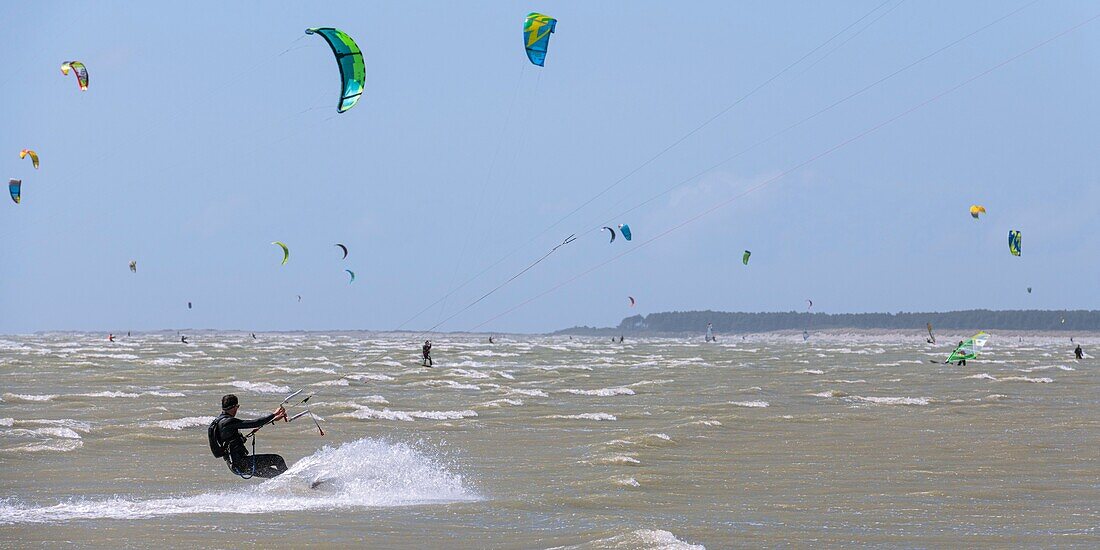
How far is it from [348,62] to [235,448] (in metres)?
5.92

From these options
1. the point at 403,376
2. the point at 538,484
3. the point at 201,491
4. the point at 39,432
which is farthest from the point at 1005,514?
the point at 403,376

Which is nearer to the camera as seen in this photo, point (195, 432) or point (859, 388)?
point (195, 432)

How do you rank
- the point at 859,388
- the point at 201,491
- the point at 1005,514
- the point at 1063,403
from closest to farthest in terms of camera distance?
1. the point at 1005,514
2. the point at 201,491
3. the point at 1063,403
4. the point at 859,388

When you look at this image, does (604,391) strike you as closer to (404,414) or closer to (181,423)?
(404,414)

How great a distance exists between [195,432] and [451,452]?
4.00 m

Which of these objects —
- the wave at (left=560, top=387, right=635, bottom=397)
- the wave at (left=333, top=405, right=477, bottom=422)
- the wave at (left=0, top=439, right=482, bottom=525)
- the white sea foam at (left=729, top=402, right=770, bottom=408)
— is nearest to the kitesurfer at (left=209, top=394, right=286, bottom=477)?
the wave at (left=0, top=439, right=482, bottom=525)

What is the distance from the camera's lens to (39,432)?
15805 mm

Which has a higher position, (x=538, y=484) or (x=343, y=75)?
(x=343, y=75)

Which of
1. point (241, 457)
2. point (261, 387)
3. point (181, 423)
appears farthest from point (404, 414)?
point (241, 457)

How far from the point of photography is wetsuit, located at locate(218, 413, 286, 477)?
35.0ft

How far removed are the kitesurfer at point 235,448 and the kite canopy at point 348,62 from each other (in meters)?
5.30

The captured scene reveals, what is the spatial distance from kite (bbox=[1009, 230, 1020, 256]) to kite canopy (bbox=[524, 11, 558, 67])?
20301mm

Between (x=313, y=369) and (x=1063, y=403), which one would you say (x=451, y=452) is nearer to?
(x=1063, y=403)

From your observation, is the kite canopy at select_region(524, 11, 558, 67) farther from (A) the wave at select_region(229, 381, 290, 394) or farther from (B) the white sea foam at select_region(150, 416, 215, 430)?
(A) the wave at select_region(229, 381, 290, 394)
